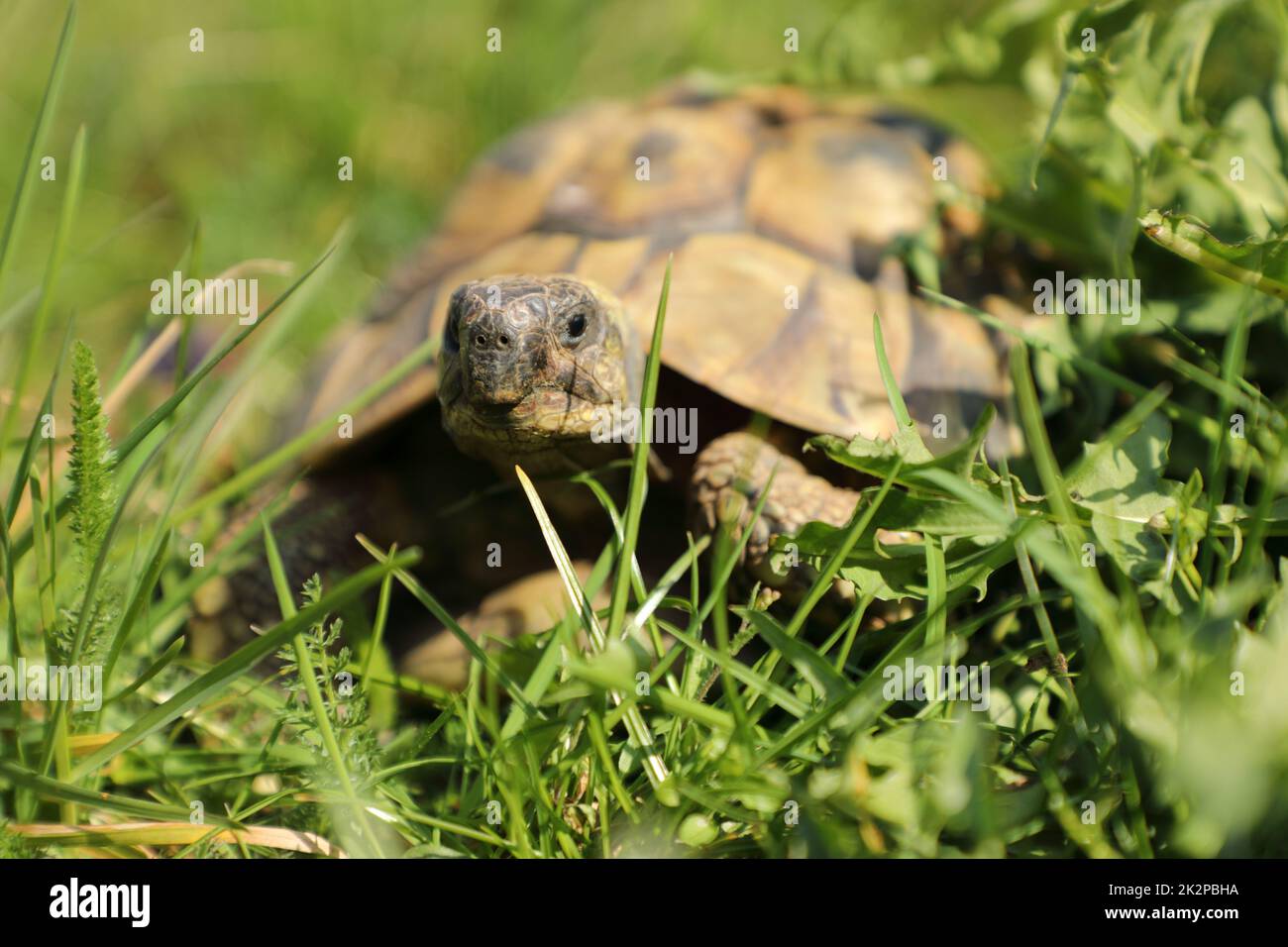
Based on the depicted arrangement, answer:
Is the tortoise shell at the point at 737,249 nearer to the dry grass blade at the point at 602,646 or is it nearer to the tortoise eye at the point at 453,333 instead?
the tortoise eye at the point at 453,333

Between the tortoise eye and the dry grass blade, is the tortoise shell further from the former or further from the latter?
the dry grass blade

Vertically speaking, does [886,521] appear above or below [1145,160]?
below

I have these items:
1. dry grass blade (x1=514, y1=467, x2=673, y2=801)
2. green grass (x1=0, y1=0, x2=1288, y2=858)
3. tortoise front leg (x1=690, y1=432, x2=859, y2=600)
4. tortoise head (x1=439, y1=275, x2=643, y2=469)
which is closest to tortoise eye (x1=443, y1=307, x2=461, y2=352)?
tortoise head (x1=439, y1=275, x2=643, y2=469)

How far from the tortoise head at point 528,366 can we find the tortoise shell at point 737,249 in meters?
0.24

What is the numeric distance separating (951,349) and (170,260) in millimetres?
3342

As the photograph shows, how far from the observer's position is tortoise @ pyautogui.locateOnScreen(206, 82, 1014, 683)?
2.11 meters

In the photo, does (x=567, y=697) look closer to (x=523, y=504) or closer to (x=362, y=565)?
(x=523, y=504)

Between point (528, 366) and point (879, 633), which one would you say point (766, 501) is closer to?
point (879, 633)

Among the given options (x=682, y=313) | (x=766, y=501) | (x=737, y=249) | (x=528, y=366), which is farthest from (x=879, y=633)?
(x=737, y=249)

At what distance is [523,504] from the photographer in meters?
2.53

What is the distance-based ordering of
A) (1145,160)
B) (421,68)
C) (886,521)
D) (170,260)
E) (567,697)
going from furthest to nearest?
(421,68), (170,260), (1145,160), (886,521), (567,697)

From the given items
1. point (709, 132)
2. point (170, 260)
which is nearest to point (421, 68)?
point (170, 260)

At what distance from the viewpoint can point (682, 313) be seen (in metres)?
2.42

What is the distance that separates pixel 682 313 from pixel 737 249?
29 cm
